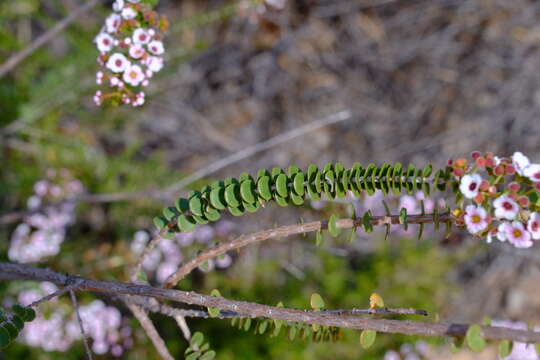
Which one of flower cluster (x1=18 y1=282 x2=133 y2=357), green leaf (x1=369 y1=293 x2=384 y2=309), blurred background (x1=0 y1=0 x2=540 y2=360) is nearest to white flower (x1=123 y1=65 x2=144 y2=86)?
green leaf (x1=369 y1=293 x2=384 y2=309)

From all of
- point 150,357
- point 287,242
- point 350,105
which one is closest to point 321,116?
point 350,105

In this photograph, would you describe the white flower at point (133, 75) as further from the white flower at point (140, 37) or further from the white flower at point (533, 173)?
the white flower at point (533, 173)

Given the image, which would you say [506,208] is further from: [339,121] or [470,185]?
[339,121]

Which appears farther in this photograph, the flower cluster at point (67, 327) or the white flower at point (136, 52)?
the flower cluster at point (67, 327)

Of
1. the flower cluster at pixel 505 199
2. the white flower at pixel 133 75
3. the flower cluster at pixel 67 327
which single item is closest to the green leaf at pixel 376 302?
the flower cluster at pixel 505 199

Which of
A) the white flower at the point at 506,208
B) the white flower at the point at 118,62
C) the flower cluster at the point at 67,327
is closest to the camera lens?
the white flower at the point at 506,208

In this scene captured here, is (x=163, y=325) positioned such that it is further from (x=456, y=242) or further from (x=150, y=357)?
(x=456, y=242)

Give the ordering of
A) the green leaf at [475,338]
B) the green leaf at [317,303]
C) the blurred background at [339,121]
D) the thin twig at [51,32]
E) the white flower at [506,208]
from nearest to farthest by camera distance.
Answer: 1. the green leaf at [475,338]
2. the white flower at [506,208]
3. the green leaf at [317,303]
4. the thin twig at [51,32]
5. the blurred background at [339,121]
